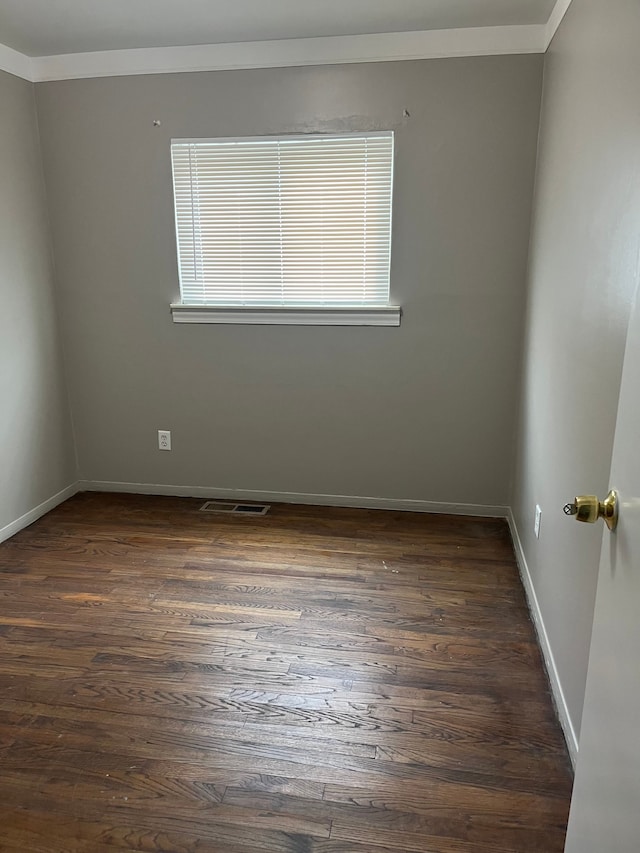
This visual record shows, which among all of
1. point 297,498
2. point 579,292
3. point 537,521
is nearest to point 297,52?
point 579,292

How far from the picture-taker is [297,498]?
3.51 meters

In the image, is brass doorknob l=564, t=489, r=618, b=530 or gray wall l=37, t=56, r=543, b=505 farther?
gray wall l=37, t=56, r=543, b=505

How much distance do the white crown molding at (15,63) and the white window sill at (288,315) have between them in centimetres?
136

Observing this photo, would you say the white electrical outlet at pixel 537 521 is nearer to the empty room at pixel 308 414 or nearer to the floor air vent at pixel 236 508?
the empty room at pixel 308 414

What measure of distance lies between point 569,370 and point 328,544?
1537 mm

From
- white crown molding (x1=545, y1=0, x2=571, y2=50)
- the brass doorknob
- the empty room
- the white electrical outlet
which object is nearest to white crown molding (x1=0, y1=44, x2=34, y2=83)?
the empty room

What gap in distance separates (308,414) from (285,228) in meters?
1.01

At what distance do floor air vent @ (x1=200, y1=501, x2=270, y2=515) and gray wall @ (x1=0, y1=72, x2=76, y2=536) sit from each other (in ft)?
3.04

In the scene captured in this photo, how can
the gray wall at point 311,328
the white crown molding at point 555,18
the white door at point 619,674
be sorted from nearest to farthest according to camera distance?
the white door at point 619,674 < the white crown molding at point 555,18 < the gray wall at point 311,328

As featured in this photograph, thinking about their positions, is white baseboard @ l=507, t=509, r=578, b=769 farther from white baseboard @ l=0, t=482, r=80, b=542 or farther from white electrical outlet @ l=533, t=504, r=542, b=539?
white baseboard @ l=0, t=482, r=80, b=542

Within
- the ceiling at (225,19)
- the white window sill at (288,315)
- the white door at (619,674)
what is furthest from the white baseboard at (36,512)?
the white door at (619,674)

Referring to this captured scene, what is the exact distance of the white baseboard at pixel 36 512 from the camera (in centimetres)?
313

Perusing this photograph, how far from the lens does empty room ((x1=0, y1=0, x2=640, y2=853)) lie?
159cm

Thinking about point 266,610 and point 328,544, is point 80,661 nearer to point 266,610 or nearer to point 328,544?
point 266,610
